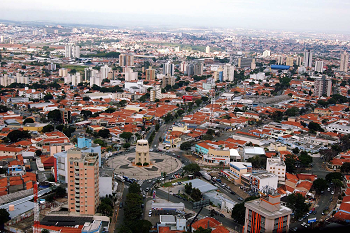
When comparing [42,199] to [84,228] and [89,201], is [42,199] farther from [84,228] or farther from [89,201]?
[84,228]

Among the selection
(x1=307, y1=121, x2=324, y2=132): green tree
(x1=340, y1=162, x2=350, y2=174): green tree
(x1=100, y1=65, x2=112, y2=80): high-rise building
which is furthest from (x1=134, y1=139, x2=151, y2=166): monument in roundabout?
(x1=100, y1=65, x2=112, y2=80): high-rise building

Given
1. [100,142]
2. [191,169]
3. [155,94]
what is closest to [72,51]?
[155,94]

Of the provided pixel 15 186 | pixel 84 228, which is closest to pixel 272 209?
pixel 84 228

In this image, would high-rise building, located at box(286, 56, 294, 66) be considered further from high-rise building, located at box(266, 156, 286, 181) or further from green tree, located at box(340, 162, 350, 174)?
high-rise building, located at box(266, 156, 286, 181)

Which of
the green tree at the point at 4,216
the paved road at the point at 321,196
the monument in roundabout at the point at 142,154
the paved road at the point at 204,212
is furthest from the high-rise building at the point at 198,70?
the green tree at the point at 4,216

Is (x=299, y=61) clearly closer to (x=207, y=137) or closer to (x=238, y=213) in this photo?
(x=207, y=137)

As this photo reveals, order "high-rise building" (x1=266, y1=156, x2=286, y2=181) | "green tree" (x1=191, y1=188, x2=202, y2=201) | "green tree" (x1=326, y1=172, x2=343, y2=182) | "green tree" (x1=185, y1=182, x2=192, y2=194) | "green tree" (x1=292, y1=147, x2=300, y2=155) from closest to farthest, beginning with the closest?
"green tree" (x1=191, y1=188, x2=202, y2=201) < "green tree" (x1=185, y1=182, x2=192, y2=194) < "green tree" (x1=326, y1=172, x2=343, y2=182) < "high-rise building" (x1=266, y1=156, x2=286, y2=181) < "green tree" (x1=292, y1=147, x2=300, y2=155)

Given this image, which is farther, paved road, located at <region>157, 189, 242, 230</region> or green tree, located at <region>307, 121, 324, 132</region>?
green tree, located at <region>307, 121, 324, 132</region>

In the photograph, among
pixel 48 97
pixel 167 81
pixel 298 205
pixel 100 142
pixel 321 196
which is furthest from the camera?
pixel 167 81
